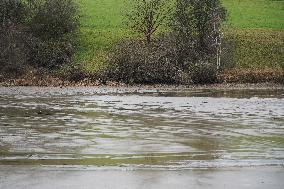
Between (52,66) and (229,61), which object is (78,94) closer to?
(52,66)

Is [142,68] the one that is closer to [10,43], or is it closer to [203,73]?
[203,73]

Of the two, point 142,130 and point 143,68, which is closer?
point 142,130

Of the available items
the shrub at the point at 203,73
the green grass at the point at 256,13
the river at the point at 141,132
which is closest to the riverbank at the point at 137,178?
the river at the point at 141,132

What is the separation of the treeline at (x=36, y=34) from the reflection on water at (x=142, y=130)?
A: 1104cm

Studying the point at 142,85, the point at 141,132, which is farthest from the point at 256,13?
the point at 141,132

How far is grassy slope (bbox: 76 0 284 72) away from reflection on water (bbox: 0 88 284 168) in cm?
1471

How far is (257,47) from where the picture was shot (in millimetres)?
44750

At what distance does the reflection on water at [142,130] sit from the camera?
39.8ft

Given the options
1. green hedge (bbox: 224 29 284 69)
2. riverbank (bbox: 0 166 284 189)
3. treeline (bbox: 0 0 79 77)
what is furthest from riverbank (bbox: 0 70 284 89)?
riverbank (bbox: 0 166 284 189)

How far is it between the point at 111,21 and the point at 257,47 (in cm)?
1516

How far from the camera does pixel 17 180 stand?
9.70 meters

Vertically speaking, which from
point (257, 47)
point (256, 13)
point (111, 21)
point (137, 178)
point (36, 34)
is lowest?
point (137, 178)

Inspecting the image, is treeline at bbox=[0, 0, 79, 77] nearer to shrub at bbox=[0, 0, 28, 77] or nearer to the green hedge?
shrub at bbox=[0, 0, 28, 77]

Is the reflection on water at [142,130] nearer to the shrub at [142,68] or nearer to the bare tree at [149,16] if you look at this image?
the shrub at [142,68]
